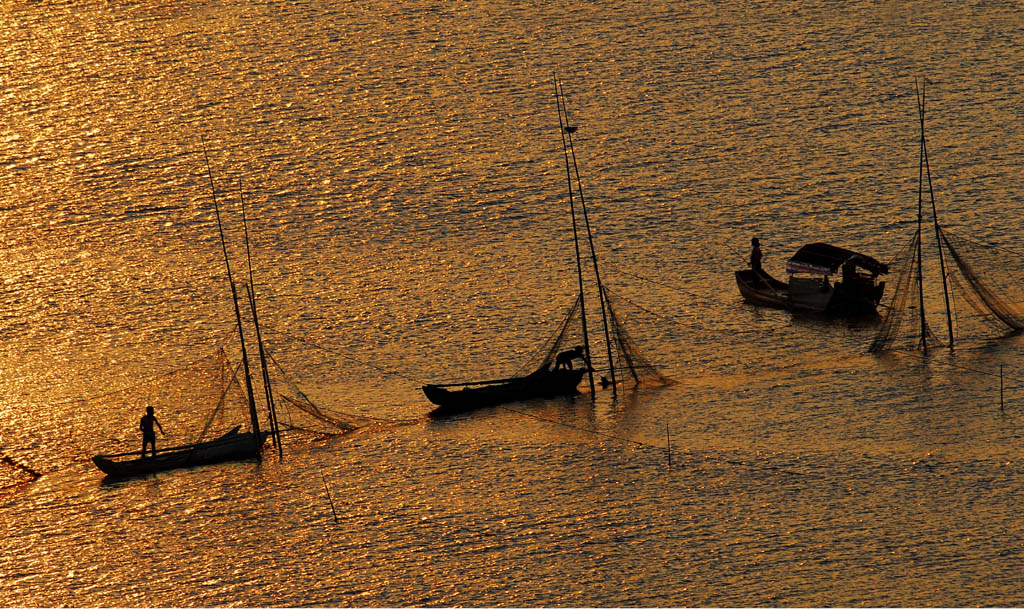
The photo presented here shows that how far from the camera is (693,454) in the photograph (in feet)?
125

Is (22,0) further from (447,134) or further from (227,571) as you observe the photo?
(227,571)

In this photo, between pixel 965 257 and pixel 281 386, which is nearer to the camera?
pixel 281 386

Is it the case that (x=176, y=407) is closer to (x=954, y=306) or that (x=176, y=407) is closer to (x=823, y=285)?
(x=823, y=285)

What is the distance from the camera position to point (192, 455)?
38688 mm

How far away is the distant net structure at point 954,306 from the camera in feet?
145

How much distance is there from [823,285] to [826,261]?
2.38 feet

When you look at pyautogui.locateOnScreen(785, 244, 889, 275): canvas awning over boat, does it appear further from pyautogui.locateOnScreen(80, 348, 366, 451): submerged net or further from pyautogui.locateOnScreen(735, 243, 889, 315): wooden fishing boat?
pyautogui.locateOnScreen(80, 348, 366, 451): submerged net

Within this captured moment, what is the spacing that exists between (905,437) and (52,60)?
6113 centimetres

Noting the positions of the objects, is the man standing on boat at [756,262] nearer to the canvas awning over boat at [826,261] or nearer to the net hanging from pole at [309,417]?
the canvas awning over boat at [826,261]

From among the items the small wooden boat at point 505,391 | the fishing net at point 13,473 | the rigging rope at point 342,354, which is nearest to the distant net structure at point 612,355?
the small wooden boat at point 505,391

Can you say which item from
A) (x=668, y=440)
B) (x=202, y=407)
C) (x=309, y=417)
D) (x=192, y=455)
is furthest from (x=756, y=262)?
(x=192, y=455)

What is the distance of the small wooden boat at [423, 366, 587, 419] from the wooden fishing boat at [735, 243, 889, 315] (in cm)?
934

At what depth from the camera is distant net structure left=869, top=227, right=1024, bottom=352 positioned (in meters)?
44.2

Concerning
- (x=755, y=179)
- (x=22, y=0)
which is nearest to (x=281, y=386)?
(x=755, y=179)
